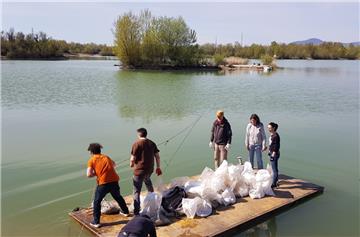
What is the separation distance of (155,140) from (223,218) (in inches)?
271

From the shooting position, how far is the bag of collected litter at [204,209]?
6969 mm

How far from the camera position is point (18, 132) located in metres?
14.6

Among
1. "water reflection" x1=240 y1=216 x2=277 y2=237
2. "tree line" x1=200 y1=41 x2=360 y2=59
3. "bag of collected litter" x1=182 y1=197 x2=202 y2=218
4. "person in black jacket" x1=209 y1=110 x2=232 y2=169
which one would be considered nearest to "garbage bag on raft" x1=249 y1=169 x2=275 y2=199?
"water reflection" x1=240 y1=216 x2=277 y2=237

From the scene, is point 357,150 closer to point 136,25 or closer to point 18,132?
point 18,132

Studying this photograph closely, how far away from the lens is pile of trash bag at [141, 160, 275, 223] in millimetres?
6879

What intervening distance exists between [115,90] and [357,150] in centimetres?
2066

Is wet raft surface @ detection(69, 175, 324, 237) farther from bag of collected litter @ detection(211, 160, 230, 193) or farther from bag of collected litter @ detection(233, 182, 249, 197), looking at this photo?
bag of collected litter @ detection(211, 160, 230, 193)

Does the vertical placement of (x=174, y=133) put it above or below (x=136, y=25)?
below

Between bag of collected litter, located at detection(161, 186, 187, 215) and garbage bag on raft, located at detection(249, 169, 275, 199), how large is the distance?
1617mm

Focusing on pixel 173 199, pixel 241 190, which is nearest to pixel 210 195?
pixel 173 199

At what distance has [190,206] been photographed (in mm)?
6875

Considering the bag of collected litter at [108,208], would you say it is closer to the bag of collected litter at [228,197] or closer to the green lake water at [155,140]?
the green lake water at [155,140]

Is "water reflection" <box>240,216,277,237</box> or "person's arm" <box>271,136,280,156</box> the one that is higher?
"person's arm" <box>271,136,280,156</box>

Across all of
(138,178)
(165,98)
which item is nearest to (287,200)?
(138,178)
